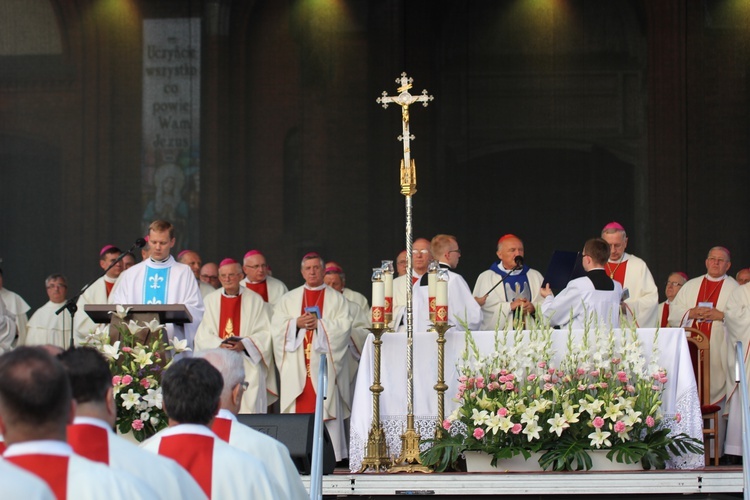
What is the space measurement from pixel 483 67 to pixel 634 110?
5.65 feet

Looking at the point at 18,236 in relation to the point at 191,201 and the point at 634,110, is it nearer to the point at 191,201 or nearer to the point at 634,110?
the point at 191,201

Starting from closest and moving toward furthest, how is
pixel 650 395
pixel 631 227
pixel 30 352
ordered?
pixel 30 352 < pixel 650 395 < pixel 631 227

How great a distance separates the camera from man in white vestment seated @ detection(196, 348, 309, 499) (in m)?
4.19

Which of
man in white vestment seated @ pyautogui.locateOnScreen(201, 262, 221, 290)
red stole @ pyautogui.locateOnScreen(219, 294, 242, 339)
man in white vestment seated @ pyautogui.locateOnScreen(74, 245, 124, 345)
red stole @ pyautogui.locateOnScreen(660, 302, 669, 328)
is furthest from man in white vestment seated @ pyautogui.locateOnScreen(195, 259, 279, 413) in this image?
red stole @ pyautogui.locateOnScreen(660, 302, 669, 328)

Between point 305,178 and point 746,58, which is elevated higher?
point 746,58

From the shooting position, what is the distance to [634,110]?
14.0 meters

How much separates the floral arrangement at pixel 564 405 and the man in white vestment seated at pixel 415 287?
1.41m

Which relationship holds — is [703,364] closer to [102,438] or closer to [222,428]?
[222,428]

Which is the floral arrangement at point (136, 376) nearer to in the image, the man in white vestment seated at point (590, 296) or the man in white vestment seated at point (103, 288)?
the man in white vestment seated at point (590, 296)

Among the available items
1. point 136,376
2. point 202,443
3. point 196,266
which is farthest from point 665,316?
point 202,443

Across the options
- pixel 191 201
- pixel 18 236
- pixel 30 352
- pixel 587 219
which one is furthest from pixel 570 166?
pixel 30 352

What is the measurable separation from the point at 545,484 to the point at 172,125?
26.4 feet

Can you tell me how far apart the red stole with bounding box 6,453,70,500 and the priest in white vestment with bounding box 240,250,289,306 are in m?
8.56

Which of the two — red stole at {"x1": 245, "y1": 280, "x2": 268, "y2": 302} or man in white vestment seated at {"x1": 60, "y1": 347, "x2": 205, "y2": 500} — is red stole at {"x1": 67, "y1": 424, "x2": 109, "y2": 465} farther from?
red stole at {"x1": 245, "y1": 280, "x2": 268, "y2": 302}
